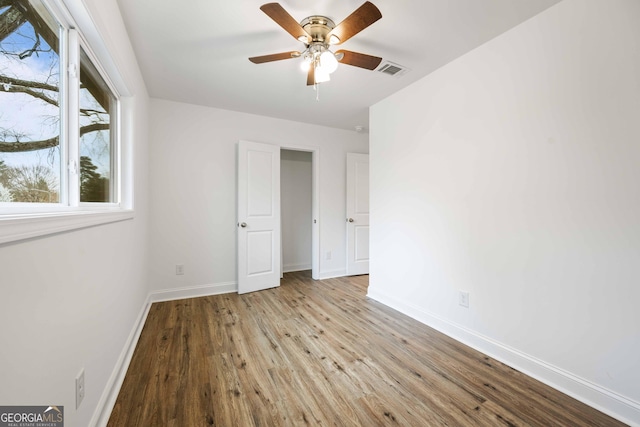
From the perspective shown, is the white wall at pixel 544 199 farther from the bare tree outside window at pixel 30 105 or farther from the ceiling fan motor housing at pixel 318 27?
the bare tree outside window at pixel 30 105

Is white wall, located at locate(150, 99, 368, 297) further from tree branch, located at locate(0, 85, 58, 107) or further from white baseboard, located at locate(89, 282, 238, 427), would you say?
tree branch, located at locate(0, 85, 58, 107)

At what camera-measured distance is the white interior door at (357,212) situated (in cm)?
421

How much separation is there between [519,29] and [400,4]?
915 mm

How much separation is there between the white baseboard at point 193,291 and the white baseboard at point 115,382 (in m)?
0.81

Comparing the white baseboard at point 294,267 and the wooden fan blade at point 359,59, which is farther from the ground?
the wooden fan blade at point 359,59

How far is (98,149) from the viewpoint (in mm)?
1642

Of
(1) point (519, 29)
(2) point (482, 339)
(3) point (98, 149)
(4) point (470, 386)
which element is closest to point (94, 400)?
(3) point (98, 149)

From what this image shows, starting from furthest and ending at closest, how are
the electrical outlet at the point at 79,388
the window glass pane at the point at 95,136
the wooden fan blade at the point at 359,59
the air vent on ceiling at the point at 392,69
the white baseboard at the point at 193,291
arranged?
the white baseboard at the point at 193,291 → the air vent on ceiling at the point at 392,69 → the wooden fan blade at the point at 359,59 → the window glass pane at the point at 95,136 → the electrical outlet at the point at 79,388

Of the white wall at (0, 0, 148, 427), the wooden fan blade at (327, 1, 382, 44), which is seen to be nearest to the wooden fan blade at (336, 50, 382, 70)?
the wooden fan blade at (327, 1, 382, 44)

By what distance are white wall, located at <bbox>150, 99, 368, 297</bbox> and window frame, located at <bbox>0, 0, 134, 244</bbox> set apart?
1.40 metres

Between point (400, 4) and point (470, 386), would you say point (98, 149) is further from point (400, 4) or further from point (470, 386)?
point (470, 386)

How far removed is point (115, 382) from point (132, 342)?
20.3 inches

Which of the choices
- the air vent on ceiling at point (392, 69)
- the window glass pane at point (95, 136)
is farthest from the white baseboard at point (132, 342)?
the air vent on ceiling at point (392, 69)

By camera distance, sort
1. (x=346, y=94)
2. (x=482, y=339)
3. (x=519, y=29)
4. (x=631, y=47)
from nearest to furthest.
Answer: (x=631, y=47)
(x=519, y=29)
(x=482, y=339)
(x=346, y=94)
